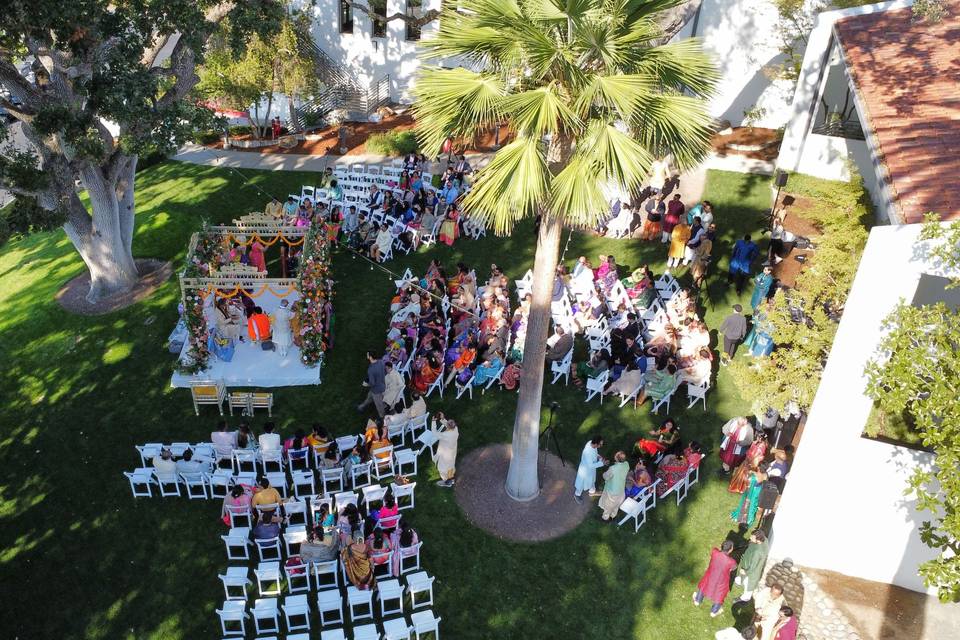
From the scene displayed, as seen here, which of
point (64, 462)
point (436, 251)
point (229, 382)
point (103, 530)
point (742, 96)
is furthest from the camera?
point (742, 96)

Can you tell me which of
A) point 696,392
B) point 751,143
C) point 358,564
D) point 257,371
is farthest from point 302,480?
point 751,143

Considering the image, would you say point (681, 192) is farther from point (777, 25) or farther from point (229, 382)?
point (229, 382)

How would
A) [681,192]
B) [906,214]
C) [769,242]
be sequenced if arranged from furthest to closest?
[681,192] → [769,242] → [906,214]

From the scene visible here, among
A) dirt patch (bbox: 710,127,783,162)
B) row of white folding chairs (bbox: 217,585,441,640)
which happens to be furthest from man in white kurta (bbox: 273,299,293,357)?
dirt patch (bbox: 710,127,783,162)

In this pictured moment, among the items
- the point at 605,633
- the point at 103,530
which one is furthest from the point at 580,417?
the point at 103,530

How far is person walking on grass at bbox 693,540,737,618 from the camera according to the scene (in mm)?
11594

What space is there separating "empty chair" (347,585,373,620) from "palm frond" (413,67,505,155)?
6.48 metres

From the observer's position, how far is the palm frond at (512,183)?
9648 millimetres

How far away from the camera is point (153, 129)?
669 inches

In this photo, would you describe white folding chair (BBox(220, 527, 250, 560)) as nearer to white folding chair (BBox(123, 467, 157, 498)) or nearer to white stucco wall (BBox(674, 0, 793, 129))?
white folding chair (BBox(123, 467, 157, 498))

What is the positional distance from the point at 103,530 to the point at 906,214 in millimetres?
13346

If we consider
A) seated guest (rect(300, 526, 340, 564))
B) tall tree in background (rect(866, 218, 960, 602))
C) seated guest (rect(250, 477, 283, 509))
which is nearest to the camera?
tall tree in background (rect(866, 218, 960, 602))

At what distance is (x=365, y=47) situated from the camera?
30844 millimetres

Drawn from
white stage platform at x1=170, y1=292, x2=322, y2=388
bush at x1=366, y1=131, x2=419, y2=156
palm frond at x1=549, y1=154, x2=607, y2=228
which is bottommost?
white stage platform at x1=170, y1=292, x2=322, y2=388
